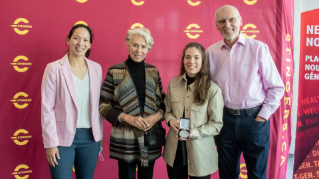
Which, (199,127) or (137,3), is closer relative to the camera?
(199,127)

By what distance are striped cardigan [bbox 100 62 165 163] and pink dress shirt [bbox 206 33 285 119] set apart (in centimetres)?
63

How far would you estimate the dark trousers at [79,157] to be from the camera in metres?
1.56

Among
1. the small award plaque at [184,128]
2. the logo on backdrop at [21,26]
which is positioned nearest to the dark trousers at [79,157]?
the small award plaque at [184,128]

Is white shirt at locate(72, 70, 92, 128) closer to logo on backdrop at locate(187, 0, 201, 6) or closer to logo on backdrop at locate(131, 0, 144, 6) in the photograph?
logo on backdrop at locate(131, 0, 144, 6)

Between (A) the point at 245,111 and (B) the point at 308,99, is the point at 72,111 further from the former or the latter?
(B) the point at 308,99

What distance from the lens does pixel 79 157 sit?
1.64m

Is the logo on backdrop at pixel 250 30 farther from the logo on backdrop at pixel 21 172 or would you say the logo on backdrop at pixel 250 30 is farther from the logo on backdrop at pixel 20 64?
the logo on backdrop at pixel 21 172

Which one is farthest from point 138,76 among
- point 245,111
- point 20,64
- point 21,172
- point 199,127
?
point 21,172

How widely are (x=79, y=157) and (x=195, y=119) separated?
3.22 feet

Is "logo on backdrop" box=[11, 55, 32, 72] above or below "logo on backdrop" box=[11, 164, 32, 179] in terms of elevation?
above

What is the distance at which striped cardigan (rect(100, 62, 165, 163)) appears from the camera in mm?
1589

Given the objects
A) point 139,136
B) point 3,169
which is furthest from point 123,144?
point 3,169

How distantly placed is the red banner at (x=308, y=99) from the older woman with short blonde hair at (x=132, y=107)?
1.80 meters

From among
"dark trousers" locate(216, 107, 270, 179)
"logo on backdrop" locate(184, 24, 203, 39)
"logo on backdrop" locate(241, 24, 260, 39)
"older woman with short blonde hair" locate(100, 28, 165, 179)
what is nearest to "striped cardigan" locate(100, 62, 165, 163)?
"older woman with short blonde hair" locate(100, 28, 165, 179)
